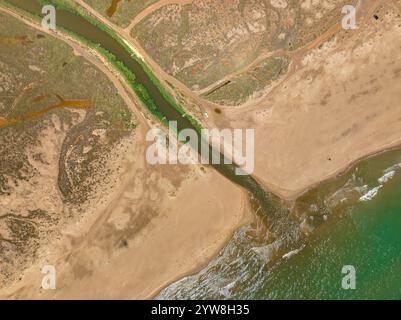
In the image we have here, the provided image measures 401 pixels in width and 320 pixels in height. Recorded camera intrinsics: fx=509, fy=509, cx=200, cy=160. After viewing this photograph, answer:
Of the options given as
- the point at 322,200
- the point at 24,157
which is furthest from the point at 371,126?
the point at 24,157

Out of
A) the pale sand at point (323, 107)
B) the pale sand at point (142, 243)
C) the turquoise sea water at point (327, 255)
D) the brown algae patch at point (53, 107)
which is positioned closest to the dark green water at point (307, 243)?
Answer: the turquoise sea water at point (327, 255)

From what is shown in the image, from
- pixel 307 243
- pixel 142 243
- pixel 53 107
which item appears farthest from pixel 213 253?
pixel 53 107

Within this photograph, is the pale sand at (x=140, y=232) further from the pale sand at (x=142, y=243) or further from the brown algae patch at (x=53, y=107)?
the brown algae patch at (x=53, y=107)

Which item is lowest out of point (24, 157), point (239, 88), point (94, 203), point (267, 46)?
point (94, 203)

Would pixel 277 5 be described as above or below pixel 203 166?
above

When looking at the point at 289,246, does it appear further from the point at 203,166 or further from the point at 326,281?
the point at 203,166

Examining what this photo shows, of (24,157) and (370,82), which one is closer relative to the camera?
(24,157)

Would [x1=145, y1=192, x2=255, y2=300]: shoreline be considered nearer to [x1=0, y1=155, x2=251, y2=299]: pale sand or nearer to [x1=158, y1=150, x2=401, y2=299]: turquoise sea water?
[x1=0, y1=155, x2=251, y2=299]: pale sand

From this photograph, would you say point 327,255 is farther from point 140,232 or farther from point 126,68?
point 126,68

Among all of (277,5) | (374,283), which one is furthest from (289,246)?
(277,5)
